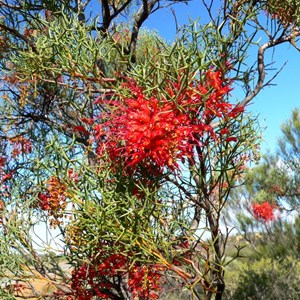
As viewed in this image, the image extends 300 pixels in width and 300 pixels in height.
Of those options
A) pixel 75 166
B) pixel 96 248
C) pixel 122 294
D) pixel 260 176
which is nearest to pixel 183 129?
pixel 75 166

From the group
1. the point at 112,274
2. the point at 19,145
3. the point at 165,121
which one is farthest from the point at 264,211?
the point at 165,121

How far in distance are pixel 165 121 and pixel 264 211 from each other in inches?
367

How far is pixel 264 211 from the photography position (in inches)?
406

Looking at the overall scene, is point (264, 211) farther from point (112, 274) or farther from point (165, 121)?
Result: point (165, 121)

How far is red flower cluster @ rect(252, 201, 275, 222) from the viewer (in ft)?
33.5

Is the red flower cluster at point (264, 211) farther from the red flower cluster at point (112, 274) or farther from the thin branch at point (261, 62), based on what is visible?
the red flower cluster at point (112, 274)

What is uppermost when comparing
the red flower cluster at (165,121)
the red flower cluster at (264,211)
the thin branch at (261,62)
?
the red flower cluster at (264,211)

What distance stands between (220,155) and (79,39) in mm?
792

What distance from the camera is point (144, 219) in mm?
1639

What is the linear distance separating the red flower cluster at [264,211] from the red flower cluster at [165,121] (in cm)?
901

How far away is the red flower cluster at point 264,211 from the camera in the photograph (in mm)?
10219

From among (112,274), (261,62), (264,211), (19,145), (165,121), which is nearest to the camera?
(165,121)

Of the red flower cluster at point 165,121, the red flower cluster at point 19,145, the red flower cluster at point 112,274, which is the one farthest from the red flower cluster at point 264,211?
the red flower cluster at point 165,121

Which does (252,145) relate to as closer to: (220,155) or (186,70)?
(220,155)
